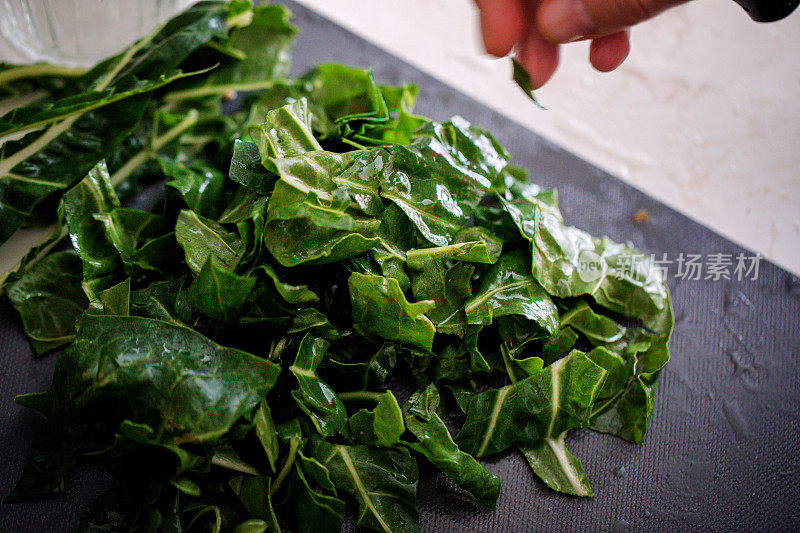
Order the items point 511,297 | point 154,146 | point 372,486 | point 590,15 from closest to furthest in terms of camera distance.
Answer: point 590,15
point 372,486
point 511,297
point 154,146

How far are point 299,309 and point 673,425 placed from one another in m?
0.69

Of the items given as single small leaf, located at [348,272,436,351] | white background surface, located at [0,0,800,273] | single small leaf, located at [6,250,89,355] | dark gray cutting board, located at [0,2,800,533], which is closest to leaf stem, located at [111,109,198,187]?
single small leaf, located at [6,250,89,355]

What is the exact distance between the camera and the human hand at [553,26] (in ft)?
2.74

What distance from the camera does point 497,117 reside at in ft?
4.83

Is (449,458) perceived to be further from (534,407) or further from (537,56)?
(537,56)

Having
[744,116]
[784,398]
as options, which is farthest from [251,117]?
[744,116]

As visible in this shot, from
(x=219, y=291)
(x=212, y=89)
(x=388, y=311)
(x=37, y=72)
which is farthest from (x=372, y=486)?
(x=37, y=72)

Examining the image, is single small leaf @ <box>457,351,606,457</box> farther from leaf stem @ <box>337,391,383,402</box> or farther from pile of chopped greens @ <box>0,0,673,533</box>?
leaf stem @ <box>337,391,383,402</box>

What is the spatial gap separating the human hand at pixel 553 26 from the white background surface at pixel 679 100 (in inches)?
17.1

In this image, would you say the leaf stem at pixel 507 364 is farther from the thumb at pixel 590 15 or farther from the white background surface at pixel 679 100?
the white background surface at pixel 679 100

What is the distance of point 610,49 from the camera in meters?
1.08

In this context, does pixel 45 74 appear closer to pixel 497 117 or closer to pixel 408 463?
pixel 497 117

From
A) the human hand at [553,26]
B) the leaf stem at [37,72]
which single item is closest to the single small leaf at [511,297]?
the human hand at [553,26]

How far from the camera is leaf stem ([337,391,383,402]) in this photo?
1.03 metres
